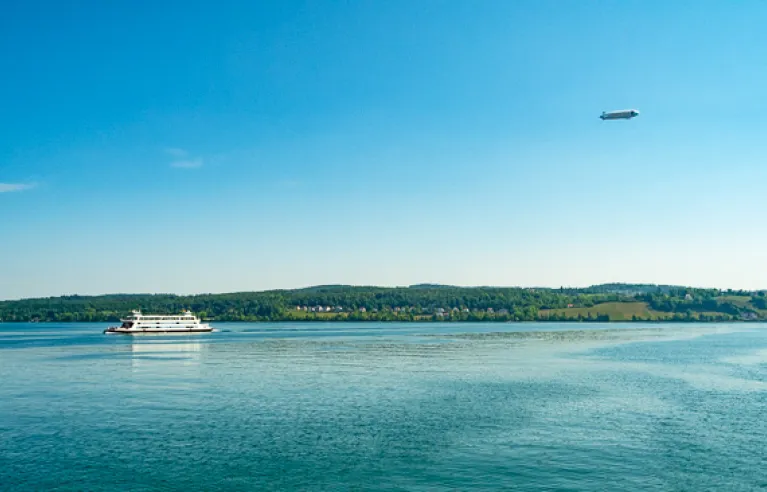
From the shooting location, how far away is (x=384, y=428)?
43688mm

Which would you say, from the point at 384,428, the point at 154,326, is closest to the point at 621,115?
the point at 384,428

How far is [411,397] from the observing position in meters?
57.1

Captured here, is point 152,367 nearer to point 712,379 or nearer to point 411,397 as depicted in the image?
point 411,397

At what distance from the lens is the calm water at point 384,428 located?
3281 centimetres

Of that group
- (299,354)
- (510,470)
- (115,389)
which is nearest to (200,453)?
(510,470)

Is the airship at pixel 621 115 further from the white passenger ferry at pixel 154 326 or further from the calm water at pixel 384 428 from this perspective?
the white passenger ferry at pixel 154 326

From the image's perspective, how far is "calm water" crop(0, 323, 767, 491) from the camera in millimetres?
32812

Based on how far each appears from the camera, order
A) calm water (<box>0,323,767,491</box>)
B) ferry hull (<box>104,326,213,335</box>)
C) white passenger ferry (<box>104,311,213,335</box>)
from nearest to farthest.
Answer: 1. calm water (<box>0,323,767,491</box>)
2. ferry hull (<box>104,326,213,335</box>)
3. white passenger ferry (<box>104,311,213,335</box>)

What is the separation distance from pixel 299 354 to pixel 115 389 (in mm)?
45457

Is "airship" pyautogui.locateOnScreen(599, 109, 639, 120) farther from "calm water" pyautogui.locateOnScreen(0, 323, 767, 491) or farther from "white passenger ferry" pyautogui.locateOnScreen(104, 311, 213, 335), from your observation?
"white passenger ferry" pyautogui.locateOnScreen(104, 311, 213, 335)

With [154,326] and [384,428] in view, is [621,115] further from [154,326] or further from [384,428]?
[154,326]

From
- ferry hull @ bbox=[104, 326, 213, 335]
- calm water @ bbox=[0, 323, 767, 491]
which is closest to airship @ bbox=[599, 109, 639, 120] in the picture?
calm water @ bbox=[0, 323, 767, 491]

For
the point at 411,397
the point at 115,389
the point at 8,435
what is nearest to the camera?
the point at 8,435

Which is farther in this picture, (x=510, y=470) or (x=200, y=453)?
(x=200, y=453)
